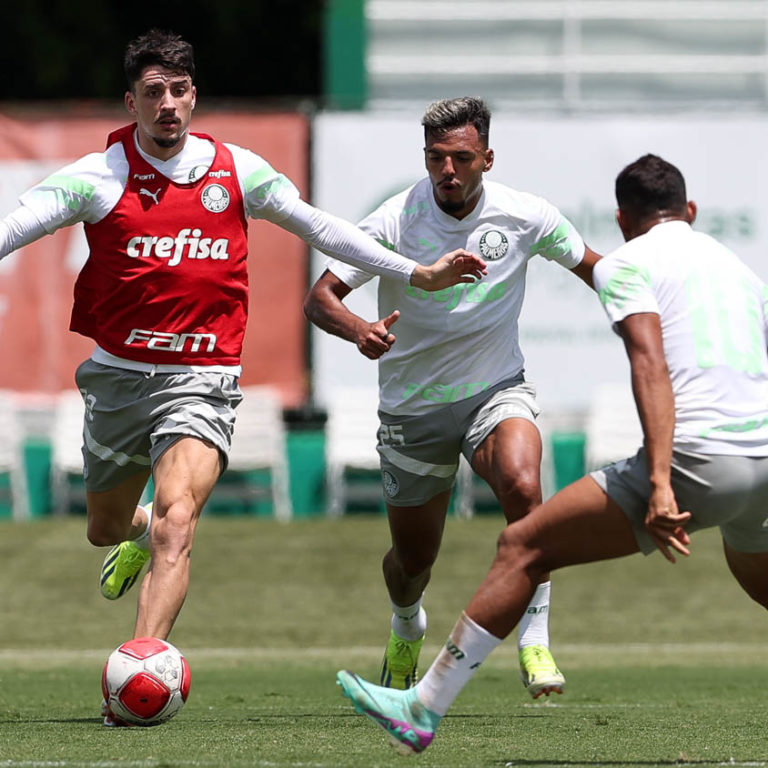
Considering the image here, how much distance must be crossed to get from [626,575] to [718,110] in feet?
17.7

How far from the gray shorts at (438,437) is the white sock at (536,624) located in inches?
27.8

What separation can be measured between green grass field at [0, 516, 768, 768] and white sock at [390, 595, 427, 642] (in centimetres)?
45

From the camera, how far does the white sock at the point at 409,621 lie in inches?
353

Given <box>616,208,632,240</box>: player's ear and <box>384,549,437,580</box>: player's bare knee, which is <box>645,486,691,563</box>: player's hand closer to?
<box>616,208,632,240</box>: player's ear

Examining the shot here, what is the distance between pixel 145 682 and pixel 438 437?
2006 mm

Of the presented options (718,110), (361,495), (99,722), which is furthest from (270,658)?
(718,110)

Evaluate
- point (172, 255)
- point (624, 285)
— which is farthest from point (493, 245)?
point (624, 285)

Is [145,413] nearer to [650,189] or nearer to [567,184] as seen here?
[650,189]

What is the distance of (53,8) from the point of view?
91.8ft

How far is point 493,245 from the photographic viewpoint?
825 centimetres

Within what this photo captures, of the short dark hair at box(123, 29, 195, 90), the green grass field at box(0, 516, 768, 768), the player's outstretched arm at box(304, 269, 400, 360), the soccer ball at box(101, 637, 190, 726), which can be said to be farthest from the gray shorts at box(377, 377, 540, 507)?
the short dark hair at box(123, 29, 195, 90)

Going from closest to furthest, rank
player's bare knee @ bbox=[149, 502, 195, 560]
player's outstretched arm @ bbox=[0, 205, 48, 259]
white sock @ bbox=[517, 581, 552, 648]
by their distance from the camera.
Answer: player's bare knee @ bbox=[149, 502, 195, 560] < player's outstretched arm @ bbox=[0, 205, 48, 259] < white sock @ bbox=[517, 581, 552, 648]

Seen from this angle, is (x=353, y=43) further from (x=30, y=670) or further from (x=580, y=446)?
(x=30, y=670)

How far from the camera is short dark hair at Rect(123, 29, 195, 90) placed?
769 cm
